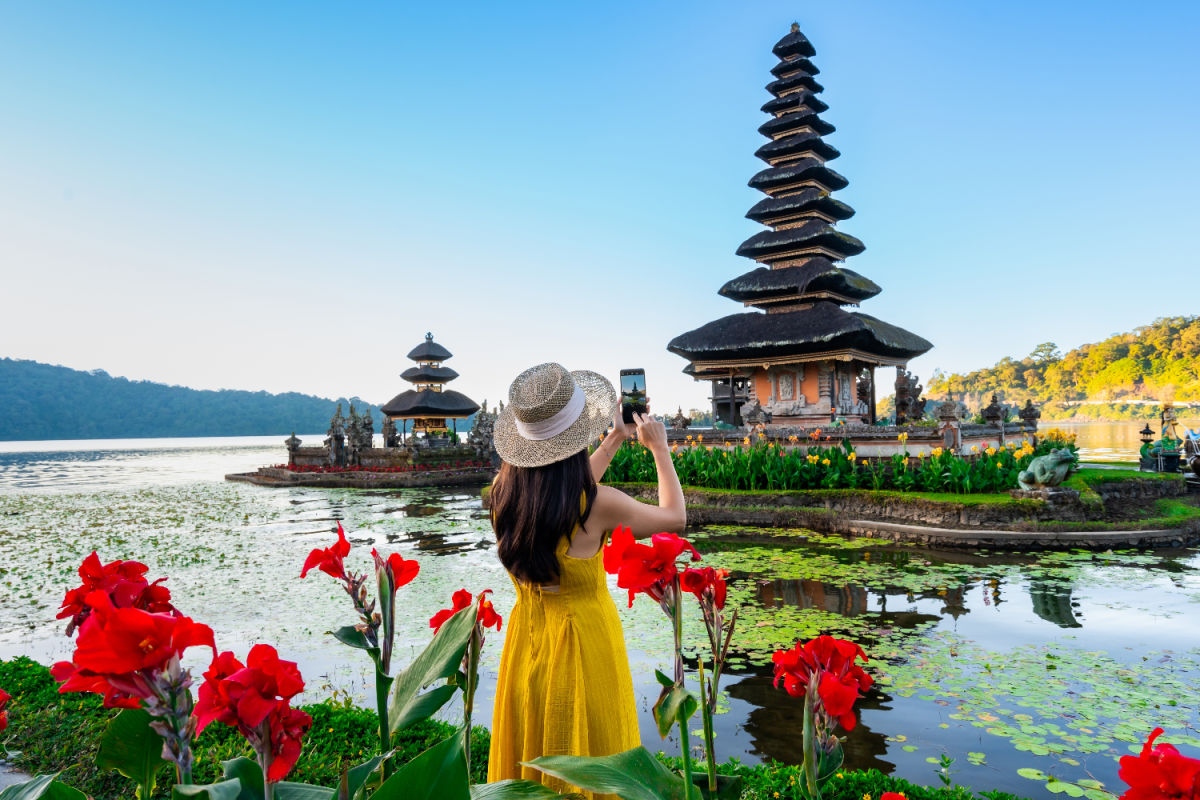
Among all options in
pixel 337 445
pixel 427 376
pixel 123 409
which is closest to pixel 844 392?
pixel 337 445

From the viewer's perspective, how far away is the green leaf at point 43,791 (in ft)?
3.21

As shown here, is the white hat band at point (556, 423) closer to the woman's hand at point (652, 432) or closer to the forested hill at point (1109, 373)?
the woman's hand at point (652, 432)

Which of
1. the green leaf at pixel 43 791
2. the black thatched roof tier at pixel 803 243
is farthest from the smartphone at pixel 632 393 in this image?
the black thatched roof tier at pixel 803 243

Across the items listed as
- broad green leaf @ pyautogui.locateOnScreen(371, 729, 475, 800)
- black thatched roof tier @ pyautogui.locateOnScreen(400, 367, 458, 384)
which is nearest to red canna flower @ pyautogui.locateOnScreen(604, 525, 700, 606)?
broad green leaf @ pyautogui.locateOnScreen(371, 729, 475, 800)

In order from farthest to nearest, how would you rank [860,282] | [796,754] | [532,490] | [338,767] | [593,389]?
[860,282] < [796,754] < [338,767] < [593,389] < [532,490]

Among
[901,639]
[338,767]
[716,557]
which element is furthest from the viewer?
[716,557]

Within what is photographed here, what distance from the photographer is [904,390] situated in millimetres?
19422

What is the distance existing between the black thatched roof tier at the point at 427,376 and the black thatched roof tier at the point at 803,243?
16.8 meters

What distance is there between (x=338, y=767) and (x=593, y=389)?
257cm

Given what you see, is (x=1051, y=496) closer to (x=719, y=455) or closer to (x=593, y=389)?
(x=719, y=455)

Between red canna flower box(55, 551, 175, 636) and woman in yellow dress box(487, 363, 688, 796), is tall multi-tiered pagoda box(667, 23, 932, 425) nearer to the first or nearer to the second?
woman in yellow dress box(487, 363, 688, 796)

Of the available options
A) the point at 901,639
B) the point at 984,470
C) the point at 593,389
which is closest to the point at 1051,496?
the point at 984,470

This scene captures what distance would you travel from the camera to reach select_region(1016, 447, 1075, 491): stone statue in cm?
924

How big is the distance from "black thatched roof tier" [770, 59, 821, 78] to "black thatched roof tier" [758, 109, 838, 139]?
162 centimetres
